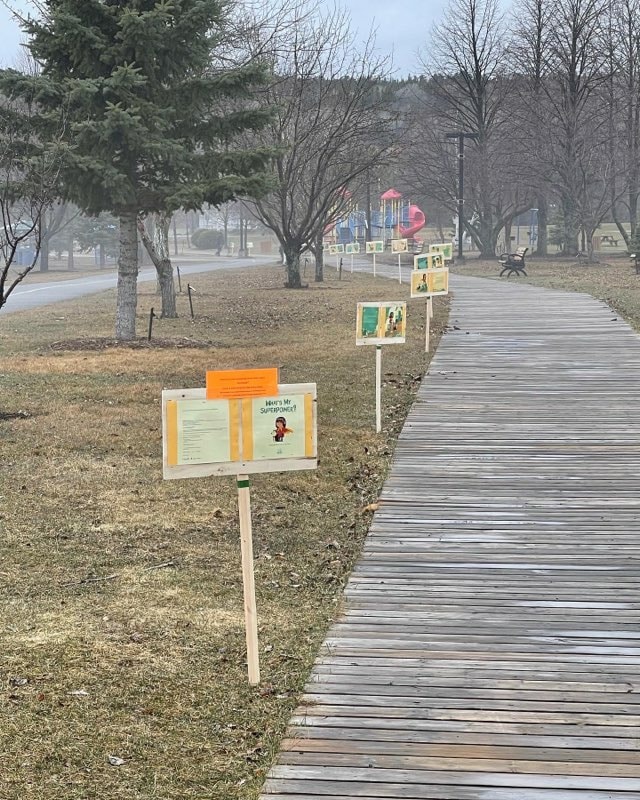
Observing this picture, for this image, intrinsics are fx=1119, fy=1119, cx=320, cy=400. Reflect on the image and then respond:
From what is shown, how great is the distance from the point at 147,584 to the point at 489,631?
83.4 inches

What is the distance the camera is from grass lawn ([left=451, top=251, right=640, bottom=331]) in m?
25.9

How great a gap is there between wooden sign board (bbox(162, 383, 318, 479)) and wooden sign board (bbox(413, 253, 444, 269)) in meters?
12.0

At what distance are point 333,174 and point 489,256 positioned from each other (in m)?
21.1

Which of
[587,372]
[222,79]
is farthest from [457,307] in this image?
[587,372]

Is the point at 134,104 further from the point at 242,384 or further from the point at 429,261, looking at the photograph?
the point at 242,384

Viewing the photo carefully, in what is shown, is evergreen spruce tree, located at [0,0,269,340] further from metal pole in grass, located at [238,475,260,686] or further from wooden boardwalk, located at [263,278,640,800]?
metal pole in grass, located at [238,475,260,686]

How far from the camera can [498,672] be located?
5.14 meters

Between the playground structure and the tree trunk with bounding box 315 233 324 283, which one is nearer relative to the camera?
the tree trunk with bounding box 315 233 324 283

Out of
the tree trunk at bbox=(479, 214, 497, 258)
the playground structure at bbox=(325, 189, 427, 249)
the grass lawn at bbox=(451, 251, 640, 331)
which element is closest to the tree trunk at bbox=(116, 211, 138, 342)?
the grass lawn at bbox=(451, 251, 640, 331)

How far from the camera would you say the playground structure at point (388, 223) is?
236 feet

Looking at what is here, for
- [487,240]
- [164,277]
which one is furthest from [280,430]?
[487,240]

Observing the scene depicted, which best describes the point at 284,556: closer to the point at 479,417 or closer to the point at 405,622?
the point at 405,622

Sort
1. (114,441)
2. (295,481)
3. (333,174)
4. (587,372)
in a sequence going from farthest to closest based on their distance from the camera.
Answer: (333,174) → (587,372) → (114,441) → (295,481)

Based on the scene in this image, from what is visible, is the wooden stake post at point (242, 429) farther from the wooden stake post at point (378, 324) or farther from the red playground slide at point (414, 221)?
the red playground slide at point (414, 221)
